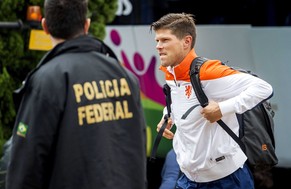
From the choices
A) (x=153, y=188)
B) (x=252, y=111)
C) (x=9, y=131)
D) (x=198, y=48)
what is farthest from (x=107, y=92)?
(x=153, y=188)

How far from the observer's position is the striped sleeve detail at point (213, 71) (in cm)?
502

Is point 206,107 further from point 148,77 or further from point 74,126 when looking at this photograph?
point 148,77

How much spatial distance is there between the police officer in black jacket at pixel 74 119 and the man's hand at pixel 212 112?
1.38m

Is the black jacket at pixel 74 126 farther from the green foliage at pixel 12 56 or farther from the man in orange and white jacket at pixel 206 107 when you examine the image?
the green foliage at pixel 12 56

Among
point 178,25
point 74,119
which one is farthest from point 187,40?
point 74,119

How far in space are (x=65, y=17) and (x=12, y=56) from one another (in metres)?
4.11

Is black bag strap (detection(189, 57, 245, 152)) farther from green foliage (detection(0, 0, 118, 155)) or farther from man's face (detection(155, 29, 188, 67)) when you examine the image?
green foliage (detection(0, 0, 118, 155))

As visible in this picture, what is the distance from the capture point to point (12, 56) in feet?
24.6

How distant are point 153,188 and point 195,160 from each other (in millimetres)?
4471

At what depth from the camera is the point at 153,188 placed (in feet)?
31.3

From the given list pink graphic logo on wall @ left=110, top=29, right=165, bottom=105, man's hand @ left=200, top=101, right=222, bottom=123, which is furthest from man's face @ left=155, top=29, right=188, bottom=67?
pink graphic logo on wall @ left=110, top=29, right=165, bottom=105

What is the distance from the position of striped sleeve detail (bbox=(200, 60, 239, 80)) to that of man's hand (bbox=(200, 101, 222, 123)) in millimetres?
200

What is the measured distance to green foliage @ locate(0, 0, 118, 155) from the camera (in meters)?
7.36

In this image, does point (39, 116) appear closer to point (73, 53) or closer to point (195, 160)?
point (73, 53)
